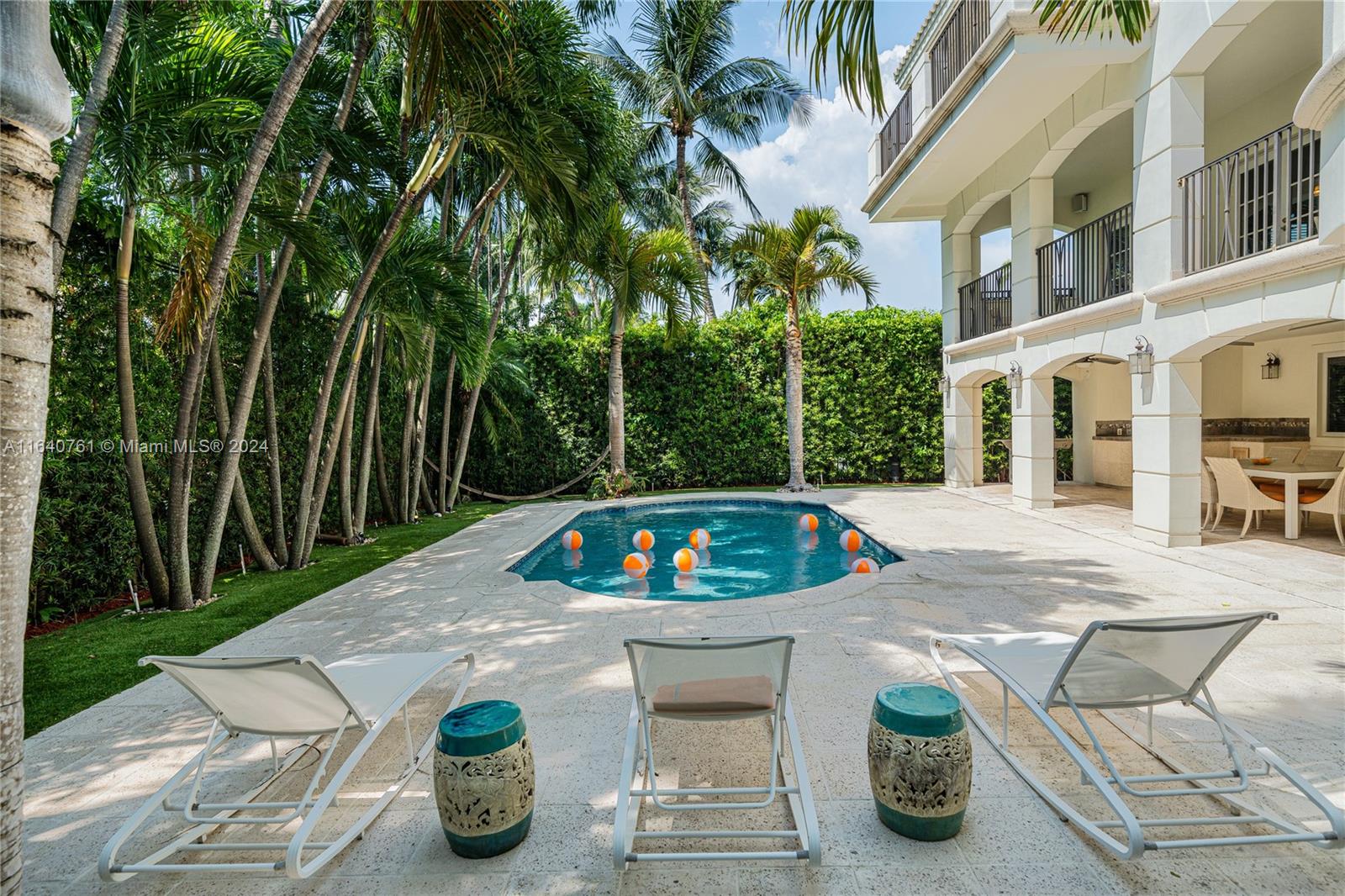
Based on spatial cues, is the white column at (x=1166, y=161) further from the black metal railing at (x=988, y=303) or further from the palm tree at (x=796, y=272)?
the palm tree at (x=796, y=272)

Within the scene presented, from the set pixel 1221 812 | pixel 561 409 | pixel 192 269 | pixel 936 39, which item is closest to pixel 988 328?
pixel 936 39

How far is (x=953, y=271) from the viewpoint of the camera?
14.0 meters

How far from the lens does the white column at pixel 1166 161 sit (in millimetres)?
7645

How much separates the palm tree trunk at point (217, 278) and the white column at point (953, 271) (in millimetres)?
12235

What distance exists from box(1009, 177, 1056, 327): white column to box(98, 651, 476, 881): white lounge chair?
1127 centimetres

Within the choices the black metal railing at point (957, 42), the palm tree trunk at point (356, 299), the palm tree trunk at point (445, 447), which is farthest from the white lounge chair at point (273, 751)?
the black metal railing at point (957, 42)

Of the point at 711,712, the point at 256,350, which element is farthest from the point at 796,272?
the point at 711,712

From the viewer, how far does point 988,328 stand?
13.1 metres

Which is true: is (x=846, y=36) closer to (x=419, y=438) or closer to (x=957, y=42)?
(x=957, y=42)

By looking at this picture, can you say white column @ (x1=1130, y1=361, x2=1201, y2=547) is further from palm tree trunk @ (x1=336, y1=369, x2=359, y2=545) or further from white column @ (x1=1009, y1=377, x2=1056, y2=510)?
palm tree trunk @ (x1=336, y1=369, x2=359, y2=545)

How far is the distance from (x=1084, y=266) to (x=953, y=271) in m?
3.97

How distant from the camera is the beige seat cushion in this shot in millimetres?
2805

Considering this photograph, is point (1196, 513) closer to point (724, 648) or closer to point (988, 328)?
point (988, 328)

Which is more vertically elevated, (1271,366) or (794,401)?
(1271,366)
